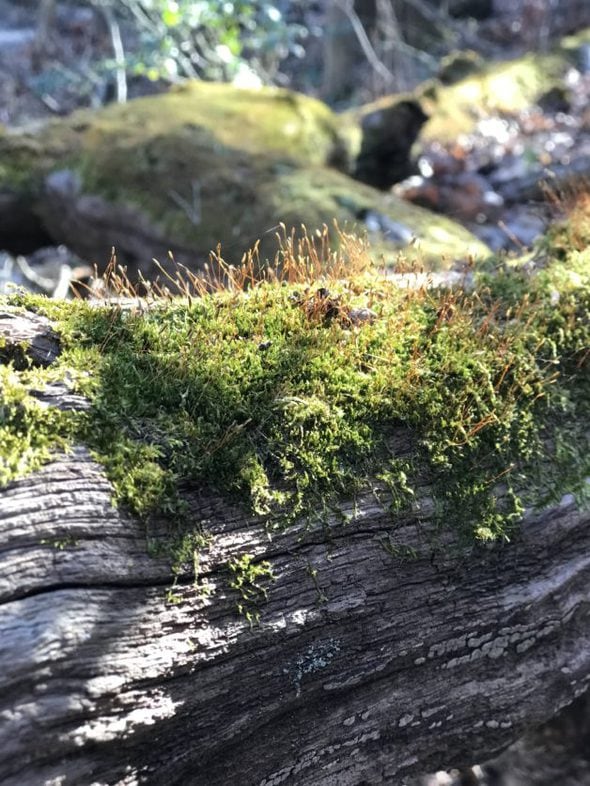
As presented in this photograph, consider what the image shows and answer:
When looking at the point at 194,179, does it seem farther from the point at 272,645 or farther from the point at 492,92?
the point at 492,92

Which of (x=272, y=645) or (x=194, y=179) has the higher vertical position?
(x=194, y=179)

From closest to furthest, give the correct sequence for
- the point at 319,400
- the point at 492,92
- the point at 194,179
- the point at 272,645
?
the point at 272,645
the point at 319,400
the point at 194,179
the point at 492,92

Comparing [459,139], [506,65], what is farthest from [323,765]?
[506,65]

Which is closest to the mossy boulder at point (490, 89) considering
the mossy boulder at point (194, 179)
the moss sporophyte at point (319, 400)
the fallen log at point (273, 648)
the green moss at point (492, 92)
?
the green moss at point (492, 92)

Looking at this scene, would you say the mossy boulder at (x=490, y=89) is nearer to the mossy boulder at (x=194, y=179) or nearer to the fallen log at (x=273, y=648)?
the mossy boulder at (x=194, y=179)

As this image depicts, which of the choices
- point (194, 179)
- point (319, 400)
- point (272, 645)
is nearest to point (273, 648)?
point (272, 645)

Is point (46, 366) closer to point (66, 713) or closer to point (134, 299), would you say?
point (134, 299)

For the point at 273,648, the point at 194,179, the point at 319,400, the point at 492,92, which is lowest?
the point at 273,648
